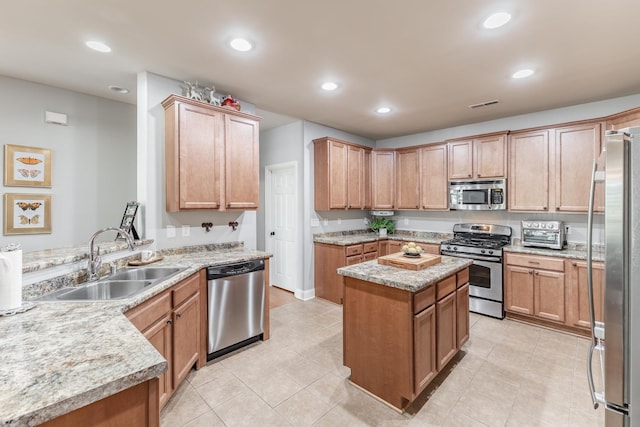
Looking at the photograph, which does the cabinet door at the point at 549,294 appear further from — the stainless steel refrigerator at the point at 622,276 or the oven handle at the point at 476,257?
the stainless steel refrigerator at the point at 622,276

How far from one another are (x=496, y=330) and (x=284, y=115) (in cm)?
399

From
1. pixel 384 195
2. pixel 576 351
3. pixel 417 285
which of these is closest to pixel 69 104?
pixel 417 285

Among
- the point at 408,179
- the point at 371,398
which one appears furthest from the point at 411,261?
the point at 408,179

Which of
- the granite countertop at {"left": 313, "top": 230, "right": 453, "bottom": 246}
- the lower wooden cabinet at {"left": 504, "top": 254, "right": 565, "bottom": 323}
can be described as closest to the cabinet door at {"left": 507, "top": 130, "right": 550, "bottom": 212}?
the lower wooden cabinet at {"left": 504, "top": 254, "right": 565, "bottom": 323}

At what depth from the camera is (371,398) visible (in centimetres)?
222

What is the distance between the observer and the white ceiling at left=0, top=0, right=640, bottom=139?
6.36ft

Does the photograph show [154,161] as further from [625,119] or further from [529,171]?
[625,119]

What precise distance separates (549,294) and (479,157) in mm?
2014

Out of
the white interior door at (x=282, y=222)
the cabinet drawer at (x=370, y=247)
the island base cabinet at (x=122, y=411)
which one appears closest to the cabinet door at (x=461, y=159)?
the cabinet drawer at (x=370, y=247)

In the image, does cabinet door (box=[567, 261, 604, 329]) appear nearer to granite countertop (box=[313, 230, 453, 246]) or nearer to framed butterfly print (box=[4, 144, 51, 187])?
granite countertop (box=[313, 230, 453, 246])

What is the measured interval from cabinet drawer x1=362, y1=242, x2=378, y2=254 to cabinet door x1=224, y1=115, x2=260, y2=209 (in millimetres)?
2007

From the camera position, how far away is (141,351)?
1050mm

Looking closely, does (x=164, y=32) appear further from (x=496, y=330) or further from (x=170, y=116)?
(x=496, y=330)

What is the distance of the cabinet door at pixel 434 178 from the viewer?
4633 mm
